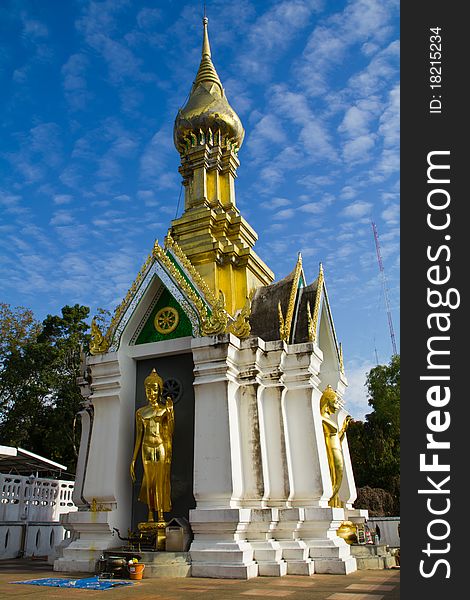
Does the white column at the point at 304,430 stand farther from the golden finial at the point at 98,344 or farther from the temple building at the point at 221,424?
the golden finial at the point at 98,344

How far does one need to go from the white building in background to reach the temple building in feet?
9.06

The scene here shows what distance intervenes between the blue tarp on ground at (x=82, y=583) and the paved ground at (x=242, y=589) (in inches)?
10.1

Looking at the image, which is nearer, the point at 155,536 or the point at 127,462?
the point at 155,536

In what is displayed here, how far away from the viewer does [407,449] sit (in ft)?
15.3

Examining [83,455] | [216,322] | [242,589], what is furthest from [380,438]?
[242,589]

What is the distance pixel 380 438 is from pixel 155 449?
20.5 meters

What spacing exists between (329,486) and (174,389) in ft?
11.8

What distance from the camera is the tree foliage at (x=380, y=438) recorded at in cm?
2741

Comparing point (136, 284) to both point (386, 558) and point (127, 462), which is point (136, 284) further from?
point (386, 558)

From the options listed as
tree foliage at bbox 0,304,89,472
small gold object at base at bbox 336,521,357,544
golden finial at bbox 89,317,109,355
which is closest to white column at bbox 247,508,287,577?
small gold object at base at bbox 336,521,357,544

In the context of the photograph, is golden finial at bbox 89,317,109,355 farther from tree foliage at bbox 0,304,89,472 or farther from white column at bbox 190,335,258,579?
tree foliage at bbox 0,304,89,472

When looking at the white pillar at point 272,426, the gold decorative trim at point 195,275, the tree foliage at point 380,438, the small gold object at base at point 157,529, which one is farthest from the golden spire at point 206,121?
the tree foliage at point 380,438

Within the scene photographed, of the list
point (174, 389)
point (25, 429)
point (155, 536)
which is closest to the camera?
point (155, 536)

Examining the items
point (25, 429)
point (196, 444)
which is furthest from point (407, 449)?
point (25, 429)
